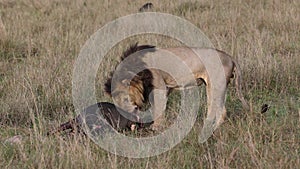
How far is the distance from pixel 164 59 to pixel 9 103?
1538 millimetres

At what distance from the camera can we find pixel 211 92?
411cm

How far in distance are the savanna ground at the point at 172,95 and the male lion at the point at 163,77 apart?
299 mm

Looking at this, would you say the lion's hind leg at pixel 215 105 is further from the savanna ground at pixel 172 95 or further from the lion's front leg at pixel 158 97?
the lion's front leg at pixel 158 97

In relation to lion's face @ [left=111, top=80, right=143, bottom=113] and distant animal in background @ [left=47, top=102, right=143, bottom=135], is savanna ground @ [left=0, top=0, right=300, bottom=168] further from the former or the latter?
lion's face @ [left=111, top=80, right=143, bottom=113]

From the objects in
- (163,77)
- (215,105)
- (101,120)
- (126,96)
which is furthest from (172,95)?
→ (101,120)

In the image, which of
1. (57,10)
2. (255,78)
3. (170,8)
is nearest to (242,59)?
(255,78)

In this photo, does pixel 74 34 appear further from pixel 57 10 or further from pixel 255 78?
pixel 255 78

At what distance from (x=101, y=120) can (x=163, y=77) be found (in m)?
0.72

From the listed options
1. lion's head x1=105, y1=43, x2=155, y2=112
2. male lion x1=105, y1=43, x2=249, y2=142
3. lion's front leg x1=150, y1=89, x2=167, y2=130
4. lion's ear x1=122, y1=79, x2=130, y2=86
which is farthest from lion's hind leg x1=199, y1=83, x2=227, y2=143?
lion's ear x1=122, y1=79, x2=130, y2=86

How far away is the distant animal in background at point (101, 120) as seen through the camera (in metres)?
3.74

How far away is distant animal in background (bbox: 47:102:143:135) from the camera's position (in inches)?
147

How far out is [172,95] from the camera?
16.3 feet

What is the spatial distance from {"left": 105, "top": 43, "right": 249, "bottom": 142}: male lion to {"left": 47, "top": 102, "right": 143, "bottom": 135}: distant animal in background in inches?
3.4

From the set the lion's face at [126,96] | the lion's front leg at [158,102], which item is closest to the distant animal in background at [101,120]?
the lion's face at [126,96]
